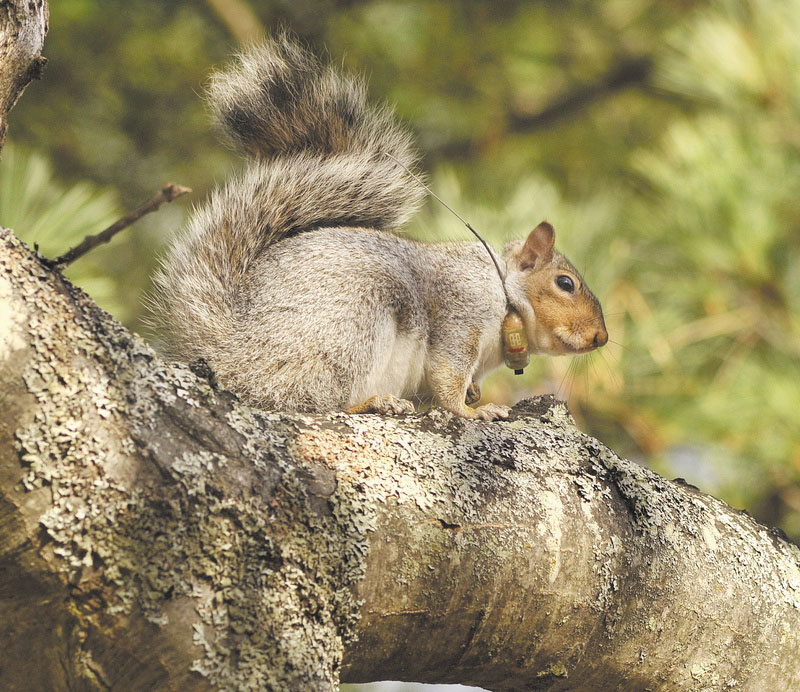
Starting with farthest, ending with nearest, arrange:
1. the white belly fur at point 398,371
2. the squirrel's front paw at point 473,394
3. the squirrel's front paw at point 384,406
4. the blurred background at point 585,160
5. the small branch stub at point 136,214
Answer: the blurred background at point 585,160
the squirrel's front paw at point 473,394
the white belly fur at point 398,371
the squirrel's front paw at point 384,406
the small branch stub at point 136,214

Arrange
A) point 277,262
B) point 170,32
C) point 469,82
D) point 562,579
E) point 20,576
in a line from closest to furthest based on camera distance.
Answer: point 20,576 < point 562,579 < point 277,262 < point 170,32 < point 469,82

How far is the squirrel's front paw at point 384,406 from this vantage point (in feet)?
3.98

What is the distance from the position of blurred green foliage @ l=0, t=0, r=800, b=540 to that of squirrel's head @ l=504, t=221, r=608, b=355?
0.26 m

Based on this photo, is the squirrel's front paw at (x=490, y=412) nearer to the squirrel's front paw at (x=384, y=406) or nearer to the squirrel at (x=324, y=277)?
the squirrel at (x=324, y=277)

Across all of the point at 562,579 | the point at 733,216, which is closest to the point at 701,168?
the point at 733,216

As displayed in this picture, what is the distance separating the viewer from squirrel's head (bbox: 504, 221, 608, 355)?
1.74 meters

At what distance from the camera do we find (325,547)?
0.81 meters

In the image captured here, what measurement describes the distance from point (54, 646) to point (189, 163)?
2.32 m

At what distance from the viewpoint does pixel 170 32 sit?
9.17 feet

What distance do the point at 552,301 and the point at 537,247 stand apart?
117mm

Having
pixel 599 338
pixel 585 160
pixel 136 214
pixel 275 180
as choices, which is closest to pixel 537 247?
pixel 599 338

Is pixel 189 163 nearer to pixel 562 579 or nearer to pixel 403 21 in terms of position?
pixel 403 21

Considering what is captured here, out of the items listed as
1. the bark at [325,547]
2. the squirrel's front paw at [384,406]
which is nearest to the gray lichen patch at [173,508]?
the bark at [325,547]

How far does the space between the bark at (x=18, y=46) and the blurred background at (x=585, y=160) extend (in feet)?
1.73
